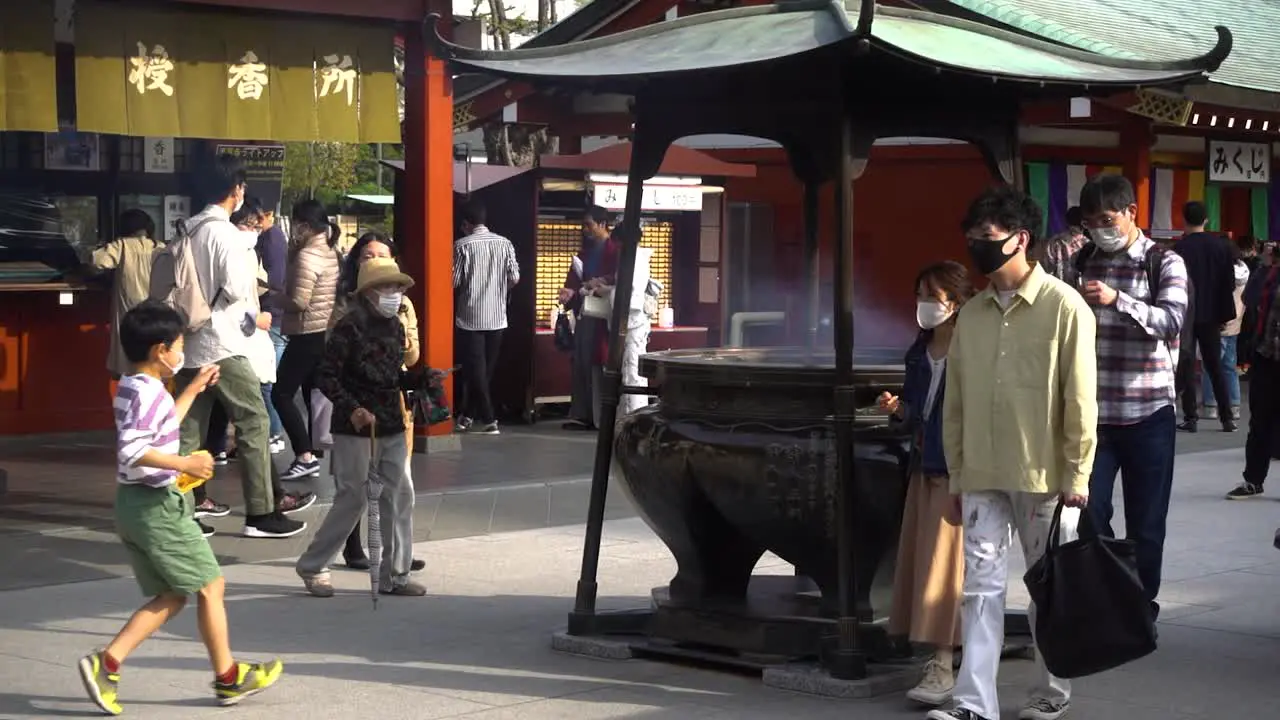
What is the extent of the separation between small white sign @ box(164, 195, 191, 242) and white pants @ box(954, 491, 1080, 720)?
10.4m

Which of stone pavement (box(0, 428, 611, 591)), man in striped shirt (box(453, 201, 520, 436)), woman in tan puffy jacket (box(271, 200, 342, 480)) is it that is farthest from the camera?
man in striped shirt (box(453, 201, 520, 436))

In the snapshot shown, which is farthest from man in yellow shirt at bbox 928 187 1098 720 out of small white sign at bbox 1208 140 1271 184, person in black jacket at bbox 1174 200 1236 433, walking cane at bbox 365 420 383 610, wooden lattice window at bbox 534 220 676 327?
small white sign at bbox 1208 140 1271 184

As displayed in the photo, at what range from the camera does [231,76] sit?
12766 mm

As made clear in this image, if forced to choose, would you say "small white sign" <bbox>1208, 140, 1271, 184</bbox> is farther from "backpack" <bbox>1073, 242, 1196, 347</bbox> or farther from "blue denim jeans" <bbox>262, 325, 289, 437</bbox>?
"backpack" <bbox>1073, 242, 1196, 347</bbox>

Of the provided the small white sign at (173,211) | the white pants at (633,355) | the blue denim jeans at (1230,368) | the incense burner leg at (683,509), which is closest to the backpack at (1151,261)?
the incense burner leg at (683,509)

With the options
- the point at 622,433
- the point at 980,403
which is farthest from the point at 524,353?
the point at 980,403

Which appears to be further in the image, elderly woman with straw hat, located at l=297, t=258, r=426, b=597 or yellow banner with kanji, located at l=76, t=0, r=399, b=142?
yellow banner with kanji, located at l=76, t=0, r=399, b=142

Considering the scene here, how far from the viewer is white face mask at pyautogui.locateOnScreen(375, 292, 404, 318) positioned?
857cm

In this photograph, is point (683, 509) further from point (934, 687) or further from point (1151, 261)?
point (1151, 261)

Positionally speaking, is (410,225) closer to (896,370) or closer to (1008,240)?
(896,370)

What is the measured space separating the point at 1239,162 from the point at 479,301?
9448 millimetres

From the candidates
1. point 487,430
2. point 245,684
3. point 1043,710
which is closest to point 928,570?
point 1043,710

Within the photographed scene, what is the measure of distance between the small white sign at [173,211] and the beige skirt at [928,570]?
9808 millimetres

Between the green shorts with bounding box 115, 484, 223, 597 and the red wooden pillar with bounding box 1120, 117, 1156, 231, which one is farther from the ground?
the red wooden pillar with bounding box 1120, 117, 1156, 231
